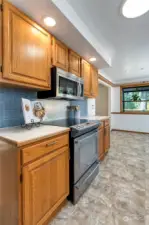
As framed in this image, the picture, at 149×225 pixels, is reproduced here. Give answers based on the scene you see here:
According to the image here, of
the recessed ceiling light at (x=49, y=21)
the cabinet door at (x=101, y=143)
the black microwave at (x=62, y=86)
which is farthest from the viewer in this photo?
the cabinet door at (x=101, y=143)

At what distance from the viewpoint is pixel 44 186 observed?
1184 mm

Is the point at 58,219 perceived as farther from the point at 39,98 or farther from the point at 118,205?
the point at 39,98

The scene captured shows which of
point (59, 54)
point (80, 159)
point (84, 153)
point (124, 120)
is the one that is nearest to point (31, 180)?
point (80, 159)

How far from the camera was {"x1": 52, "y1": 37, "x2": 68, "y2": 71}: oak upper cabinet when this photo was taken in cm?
175

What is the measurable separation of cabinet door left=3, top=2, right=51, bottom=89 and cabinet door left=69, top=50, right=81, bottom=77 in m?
0.52

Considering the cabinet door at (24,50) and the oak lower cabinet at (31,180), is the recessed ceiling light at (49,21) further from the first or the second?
the oak lower cabinet at (31,180)

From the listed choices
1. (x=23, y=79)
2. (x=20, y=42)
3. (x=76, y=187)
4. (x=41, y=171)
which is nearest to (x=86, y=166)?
(x=76, y=187)

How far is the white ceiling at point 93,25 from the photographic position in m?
1.31

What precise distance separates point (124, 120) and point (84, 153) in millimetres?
4637

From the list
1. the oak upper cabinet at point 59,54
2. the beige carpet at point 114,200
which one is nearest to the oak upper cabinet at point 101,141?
the beige carpet at point 114,200

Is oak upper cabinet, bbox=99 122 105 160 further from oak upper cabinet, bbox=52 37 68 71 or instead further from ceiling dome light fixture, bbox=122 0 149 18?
ceiling dome light fixture, bbox=122 0 149 18

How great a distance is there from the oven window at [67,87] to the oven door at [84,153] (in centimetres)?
72

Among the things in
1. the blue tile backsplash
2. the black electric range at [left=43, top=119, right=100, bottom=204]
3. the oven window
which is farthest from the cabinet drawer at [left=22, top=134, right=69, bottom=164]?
the oven window

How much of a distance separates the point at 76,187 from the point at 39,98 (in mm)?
1298
